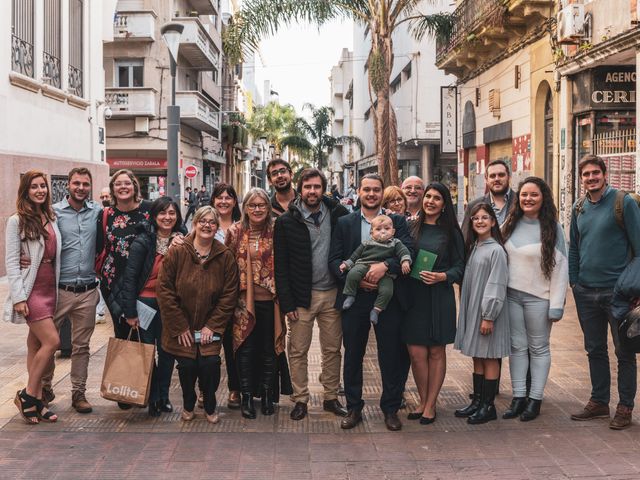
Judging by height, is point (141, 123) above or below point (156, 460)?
above

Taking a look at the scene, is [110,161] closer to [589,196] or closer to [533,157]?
[533,157]

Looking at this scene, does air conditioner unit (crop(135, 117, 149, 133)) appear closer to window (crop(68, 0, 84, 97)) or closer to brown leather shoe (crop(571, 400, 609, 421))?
window (crop(68, 0, 84, 97))

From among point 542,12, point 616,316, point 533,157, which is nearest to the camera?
point 616,316

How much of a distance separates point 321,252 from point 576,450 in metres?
2.35

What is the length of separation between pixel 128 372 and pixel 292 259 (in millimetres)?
1525

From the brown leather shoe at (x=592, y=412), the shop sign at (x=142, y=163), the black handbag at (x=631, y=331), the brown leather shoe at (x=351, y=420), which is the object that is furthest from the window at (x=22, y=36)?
the shop sign at (x=142, y=163)

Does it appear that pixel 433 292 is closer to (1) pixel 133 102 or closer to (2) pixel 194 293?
(2) pixel 194 293

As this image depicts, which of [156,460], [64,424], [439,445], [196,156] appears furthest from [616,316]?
[196,156]

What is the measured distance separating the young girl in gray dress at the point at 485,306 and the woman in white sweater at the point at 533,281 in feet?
0.40

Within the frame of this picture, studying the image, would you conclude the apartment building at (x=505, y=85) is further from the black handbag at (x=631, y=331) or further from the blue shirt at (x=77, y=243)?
the blue shirt at (x=77, y=243)

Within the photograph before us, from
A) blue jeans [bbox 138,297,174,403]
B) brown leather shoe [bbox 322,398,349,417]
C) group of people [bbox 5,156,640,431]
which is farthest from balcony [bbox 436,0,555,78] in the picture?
blue jeans [bbox 138,297,174,403]

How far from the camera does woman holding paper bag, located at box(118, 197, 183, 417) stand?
6.14 meters

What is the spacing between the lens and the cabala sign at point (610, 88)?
1432cm

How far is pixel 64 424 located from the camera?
19.8 feet
